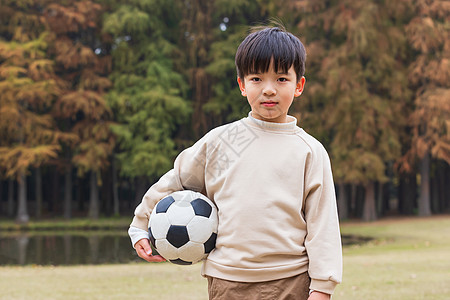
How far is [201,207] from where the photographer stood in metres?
2.41

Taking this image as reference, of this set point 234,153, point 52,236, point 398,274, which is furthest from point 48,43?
point 234,153

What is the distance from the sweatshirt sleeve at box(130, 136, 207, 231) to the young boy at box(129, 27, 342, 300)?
0.37 feet

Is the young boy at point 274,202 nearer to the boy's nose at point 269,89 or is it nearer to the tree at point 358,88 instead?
the boy's nose at point 269,89

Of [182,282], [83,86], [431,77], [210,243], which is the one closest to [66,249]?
[182,282]

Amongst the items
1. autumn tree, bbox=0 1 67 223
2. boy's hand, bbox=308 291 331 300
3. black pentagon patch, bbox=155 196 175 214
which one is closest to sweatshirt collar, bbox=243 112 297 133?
black pentagon patch, bbox=155 196 175 214

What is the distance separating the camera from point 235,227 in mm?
2324

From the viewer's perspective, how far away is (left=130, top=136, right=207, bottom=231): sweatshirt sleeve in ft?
8.15

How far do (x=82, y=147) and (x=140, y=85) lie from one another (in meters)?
3.49

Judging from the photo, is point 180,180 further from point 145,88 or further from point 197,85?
point 197,85

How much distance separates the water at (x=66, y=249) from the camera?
11.7 m

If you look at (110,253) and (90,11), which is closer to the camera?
(110,253)

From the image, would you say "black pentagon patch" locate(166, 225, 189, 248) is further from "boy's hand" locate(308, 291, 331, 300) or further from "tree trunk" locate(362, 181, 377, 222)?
"tree trunk" locate(362, 181, 377, 222)

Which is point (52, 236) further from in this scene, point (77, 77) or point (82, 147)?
point (77, 77)

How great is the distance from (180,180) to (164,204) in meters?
0.13
